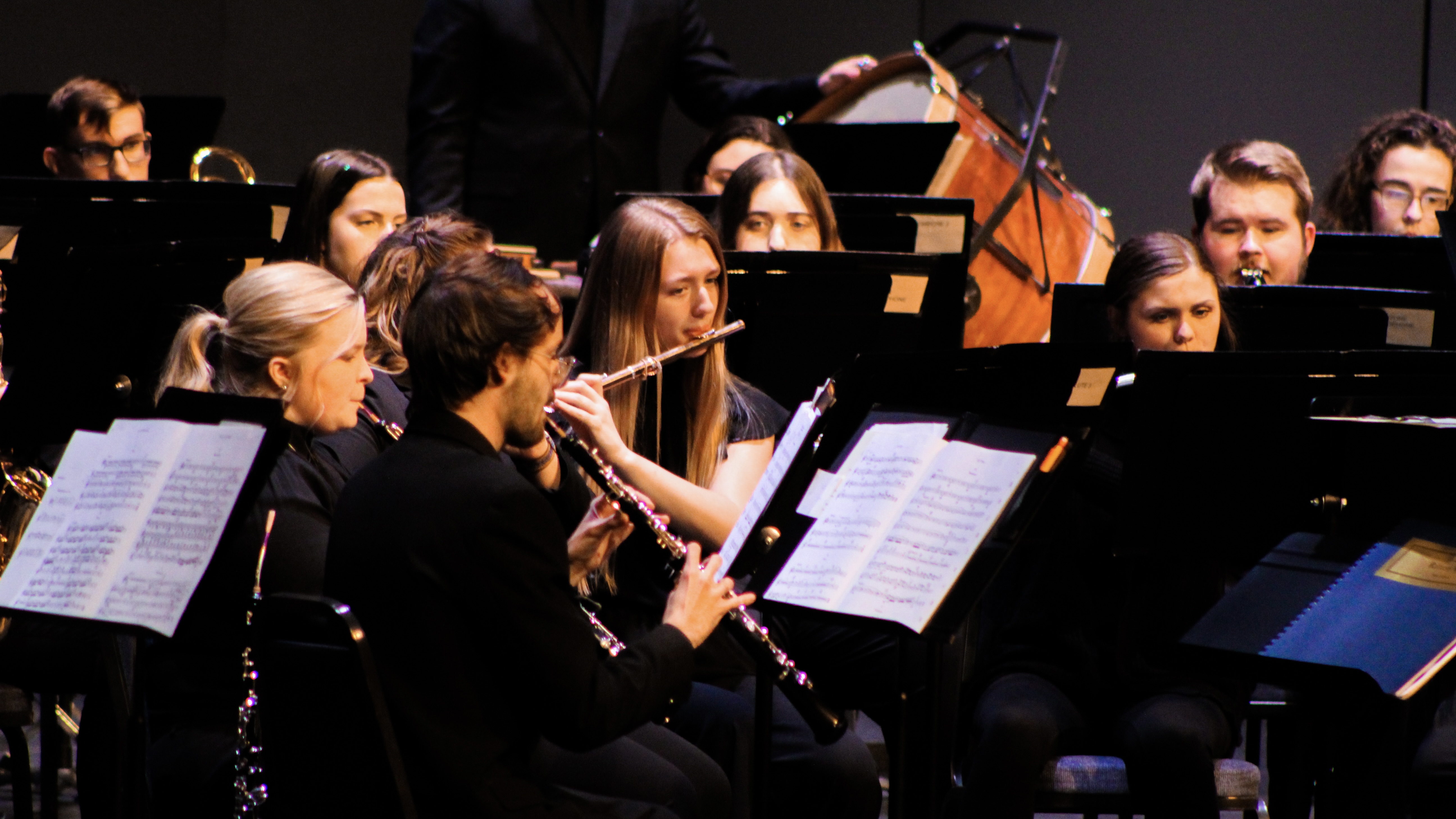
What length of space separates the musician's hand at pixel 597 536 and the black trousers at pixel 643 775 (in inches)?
10.2

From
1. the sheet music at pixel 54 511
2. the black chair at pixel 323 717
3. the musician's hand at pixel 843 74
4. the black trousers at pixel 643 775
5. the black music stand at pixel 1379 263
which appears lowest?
the black trousers at pixel 643 775

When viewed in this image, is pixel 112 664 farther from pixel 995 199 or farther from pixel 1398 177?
pixel 1398 177

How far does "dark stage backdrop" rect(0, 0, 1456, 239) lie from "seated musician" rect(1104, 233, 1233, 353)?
2878mm

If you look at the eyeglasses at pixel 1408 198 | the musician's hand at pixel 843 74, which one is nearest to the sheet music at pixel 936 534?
the eyeglasses at pixel 1408 198

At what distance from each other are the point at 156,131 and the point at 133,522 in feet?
8.92

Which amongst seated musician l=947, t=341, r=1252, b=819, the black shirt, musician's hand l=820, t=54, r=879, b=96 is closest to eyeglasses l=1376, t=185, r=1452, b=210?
musician's hand l=820, t=54, r=879, b=96

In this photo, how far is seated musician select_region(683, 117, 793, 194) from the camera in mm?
3965

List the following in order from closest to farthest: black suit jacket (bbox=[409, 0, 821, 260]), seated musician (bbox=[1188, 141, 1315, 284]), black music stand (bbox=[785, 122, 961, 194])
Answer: seated musician (bbox=[1188, 141, 1315, 284]) → black music stand (bbox=[785, 122, 961, 194]) → black suit jacket (bbox=[409, 0, 821, 260])

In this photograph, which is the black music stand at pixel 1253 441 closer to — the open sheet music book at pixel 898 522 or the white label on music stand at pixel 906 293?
the open sheet music book at pixel 898 522

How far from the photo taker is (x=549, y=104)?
4.68 meters

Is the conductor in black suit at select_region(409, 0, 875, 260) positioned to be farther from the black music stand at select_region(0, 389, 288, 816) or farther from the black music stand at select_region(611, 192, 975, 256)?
the black music stand at select_region(0, 389, 288, 816)

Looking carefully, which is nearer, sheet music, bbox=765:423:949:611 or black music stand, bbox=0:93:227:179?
sheet music, bbox=765:423:949:611

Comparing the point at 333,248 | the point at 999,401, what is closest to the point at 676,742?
the point at 999,401

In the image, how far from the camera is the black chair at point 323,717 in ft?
5.13
